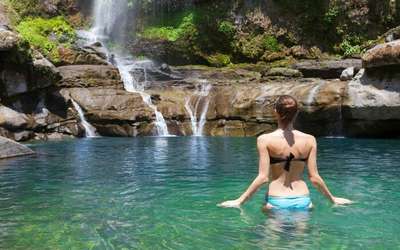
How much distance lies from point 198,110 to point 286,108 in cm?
2122

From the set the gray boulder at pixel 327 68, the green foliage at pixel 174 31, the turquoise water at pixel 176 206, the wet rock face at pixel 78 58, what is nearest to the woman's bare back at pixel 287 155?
the turquoise water at pixel 176 206

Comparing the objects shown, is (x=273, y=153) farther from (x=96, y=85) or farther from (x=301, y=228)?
(x=96, y=85)

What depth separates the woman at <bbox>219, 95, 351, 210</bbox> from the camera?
660cm

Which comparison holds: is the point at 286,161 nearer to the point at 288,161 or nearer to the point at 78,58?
the point at 288,161

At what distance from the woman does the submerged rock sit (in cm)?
1142

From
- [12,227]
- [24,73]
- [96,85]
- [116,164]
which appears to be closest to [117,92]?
[96,85]

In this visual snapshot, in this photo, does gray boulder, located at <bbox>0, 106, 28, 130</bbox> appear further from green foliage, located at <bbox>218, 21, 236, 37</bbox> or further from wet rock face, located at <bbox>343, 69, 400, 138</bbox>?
green foliage, located at <bbox>218, 21, 236, 37</bbox>

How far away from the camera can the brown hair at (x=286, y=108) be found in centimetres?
638

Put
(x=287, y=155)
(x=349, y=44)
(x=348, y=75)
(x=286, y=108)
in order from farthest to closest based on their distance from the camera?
1. (x=349, y=44)
2. (x=348, y=75)
3. (x=287, y=155)
4. (x=286, y=108)

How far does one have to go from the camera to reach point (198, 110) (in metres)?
27.6

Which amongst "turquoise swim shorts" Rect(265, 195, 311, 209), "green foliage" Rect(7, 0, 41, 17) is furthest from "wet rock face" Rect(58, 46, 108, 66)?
"turquoise swim shorts" Rect(265, 195, 311, 209)

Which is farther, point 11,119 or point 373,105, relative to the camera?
point 373,105

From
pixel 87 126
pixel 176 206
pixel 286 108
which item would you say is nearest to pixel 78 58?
pixel 87 126

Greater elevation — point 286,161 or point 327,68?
point 327,68
